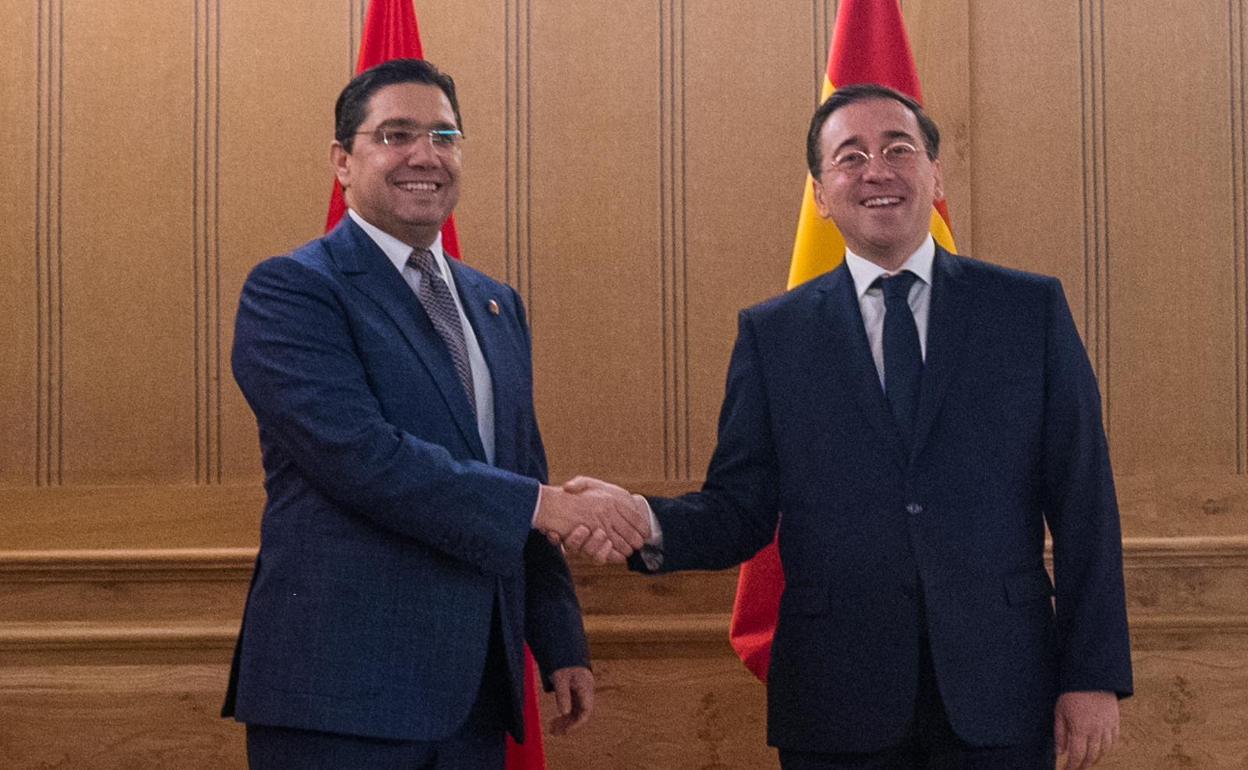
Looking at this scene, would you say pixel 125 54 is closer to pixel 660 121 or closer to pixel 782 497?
pixel 660 121

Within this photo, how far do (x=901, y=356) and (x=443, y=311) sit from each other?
2.27 ft

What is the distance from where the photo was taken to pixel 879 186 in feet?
6.69

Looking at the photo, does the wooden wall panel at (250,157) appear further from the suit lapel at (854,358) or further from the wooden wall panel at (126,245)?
the suit lapel at (854,358)

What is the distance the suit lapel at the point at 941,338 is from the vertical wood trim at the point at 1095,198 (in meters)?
1.24

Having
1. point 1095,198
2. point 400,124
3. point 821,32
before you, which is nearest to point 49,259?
point 400,124

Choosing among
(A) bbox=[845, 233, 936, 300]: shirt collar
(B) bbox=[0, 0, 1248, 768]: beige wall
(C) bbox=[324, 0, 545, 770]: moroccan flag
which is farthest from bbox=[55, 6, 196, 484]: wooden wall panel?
(A) bbox=[845, 233, 936, 300]: shirt collar

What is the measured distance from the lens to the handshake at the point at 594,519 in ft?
6.45

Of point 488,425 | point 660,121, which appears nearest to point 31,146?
point 660,121

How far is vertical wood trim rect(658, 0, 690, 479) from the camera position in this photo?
309cm

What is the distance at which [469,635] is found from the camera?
1.83 m

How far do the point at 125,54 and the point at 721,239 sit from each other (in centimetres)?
146

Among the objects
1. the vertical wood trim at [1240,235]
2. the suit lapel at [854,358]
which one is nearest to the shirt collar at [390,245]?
the suit lapel at [854,358]

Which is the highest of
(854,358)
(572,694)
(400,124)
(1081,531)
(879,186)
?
(400,124)

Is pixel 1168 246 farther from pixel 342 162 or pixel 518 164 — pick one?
pixel 342 162
